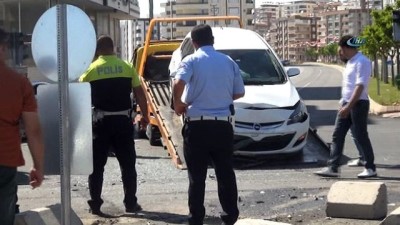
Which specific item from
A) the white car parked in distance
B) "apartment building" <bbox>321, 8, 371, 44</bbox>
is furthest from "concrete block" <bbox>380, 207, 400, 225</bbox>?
"apartment building" <bbox>321, 8, 371, 44</bbox>

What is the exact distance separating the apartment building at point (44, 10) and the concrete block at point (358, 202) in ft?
54.0

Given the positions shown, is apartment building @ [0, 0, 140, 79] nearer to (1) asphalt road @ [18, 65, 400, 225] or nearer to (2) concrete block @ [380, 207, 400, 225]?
(1) asphalt road @ [18, 65, 400, 225]

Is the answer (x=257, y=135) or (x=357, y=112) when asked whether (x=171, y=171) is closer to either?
(x=257, y=135)

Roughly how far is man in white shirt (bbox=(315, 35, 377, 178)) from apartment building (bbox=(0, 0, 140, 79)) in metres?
14.0

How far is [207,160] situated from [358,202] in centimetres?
183

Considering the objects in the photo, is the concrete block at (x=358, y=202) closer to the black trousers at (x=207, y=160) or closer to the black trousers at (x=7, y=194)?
the black trousers at (x=207, y=160)

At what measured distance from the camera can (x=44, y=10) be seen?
39969 mm

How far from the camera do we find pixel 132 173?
32.4ft

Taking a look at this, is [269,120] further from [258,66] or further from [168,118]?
[168,118]

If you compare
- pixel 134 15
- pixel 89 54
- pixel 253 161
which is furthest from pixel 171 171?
pixel 134 15

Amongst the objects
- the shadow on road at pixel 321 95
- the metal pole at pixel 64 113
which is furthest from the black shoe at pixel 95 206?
the shadow on road at pixel 321 95

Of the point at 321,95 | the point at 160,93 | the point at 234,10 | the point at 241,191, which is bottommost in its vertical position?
the point at 321,95

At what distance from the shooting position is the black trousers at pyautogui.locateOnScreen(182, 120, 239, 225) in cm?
807

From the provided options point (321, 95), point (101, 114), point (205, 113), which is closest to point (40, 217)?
point (205, 113)
